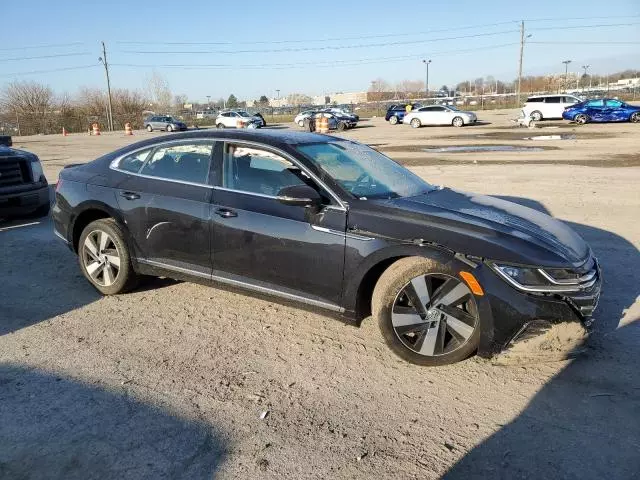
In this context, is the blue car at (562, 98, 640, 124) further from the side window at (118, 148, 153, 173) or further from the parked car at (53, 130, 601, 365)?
the side window at (118, 148, 153, 173)

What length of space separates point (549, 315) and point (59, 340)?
3.50 metres

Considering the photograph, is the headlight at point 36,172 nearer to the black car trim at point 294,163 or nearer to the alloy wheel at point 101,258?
the alloy wheel at point 101,258

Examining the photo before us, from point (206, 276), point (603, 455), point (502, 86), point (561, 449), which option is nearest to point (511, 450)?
point (561, 449)

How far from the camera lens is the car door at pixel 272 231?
3.89m

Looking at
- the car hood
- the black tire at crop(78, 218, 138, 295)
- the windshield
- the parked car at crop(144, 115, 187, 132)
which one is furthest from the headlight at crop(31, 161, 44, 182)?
the parked car at crop(144, 115, 187, 132)

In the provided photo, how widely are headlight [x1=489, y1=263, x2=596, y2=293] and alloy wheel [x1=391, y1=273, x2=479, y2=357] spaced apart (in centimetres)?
25

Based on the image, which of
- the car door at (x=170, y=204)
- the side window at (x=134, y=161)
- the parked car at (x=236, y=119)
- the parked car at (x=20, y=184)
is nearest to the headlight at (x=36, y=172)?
the parked car at (x=20, y=184)

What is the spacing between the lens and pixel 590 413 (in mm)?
3107

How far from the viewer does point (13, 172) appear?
7.85m

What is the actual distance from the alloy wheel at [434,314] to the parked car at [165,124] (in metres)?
43.5

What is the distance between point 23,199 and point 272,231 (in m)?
5.51

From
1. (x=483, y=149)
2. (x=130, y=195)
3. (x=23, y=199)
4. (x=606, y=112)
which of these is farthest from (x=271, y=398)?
(x=606, y=112)

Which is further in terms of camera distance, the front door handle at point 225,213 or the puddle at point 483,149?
the puddle at point 483,149

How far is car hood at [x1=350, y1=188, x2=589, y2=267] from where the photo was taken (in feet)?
11.4
